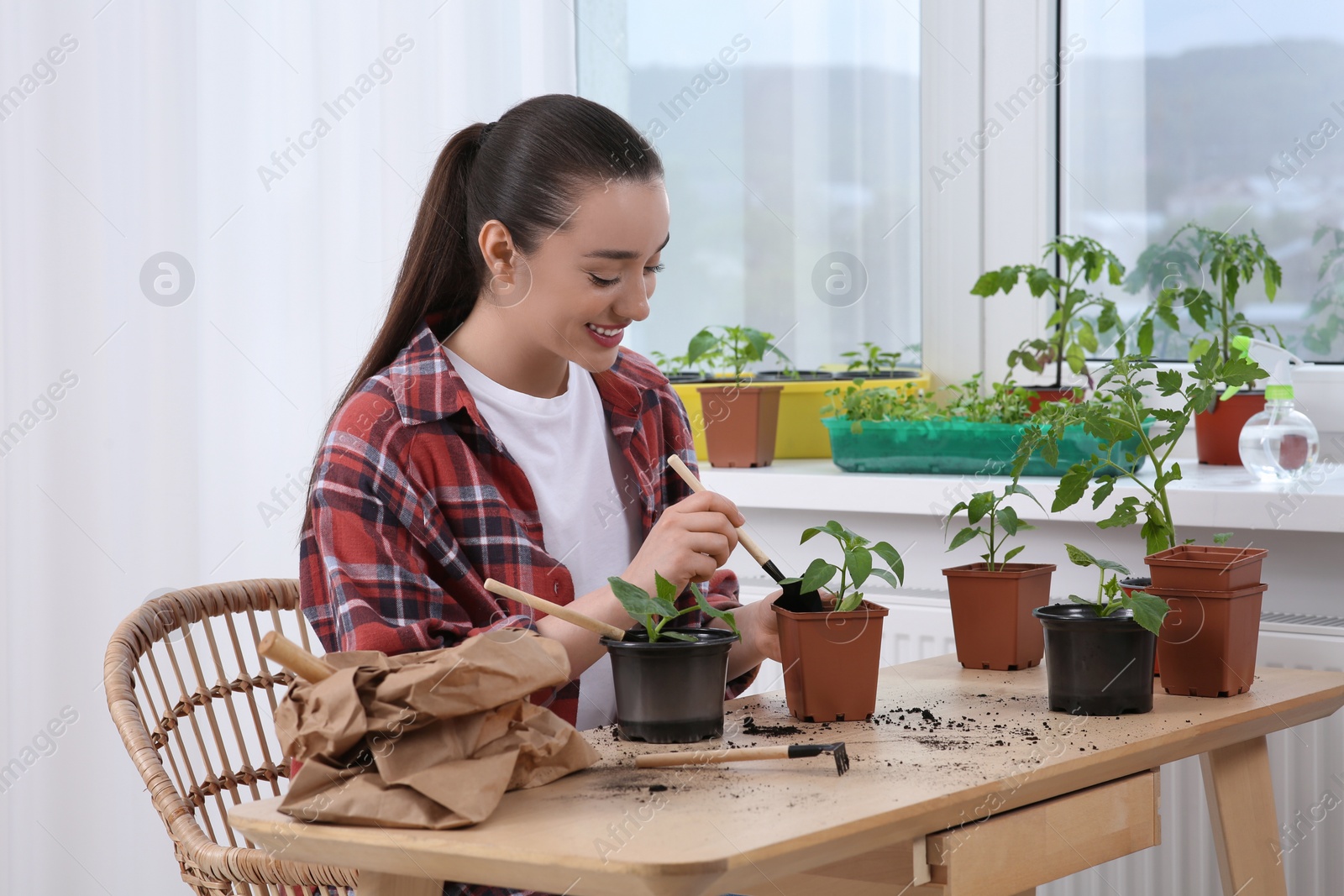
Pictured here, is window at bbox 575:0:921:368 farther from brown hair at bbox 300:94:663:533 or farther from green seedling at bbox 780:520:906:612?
green seedling at bbox 780:520:906:612

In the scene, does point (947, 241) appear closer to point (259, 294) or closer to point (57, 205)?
point (259, 294)

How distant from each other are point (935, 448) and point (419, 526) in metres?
0.97

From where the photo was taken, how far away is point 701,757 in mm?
945

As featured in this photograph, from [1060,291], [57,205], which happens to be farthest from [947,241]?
[57,205]

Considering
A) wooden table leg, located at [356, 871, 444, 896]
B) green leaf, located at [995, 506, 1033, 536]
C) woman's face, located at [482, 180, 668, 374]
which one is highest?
A: woman's face, located at [482, 180, 668, 374]

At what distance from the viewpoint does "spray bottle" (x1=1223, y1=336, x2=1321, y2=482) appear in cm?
172

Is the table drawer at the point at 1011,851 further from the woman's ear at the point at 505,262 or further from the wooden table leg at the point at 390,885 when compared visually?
the woman's ear at the point at 505,262

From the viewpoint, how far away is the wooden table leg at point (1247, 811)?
1.25 meters

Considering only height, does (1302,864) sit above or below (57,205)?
below

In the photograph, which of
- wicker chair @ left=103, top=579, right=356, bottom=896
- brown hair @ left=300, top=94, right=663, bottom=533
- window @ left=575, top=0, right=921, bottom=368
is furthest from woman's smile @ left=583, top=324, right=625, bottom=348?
window @ left=575, top=0, right=921, bottom=368

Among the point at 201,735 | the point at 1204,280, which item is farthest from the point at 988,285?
the point at 201,735

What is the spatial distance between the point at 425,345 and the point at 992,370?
1222mm

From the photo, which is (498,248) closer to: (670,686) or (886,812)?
(670,686)

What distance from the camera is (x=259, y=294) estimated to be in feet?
7.16
